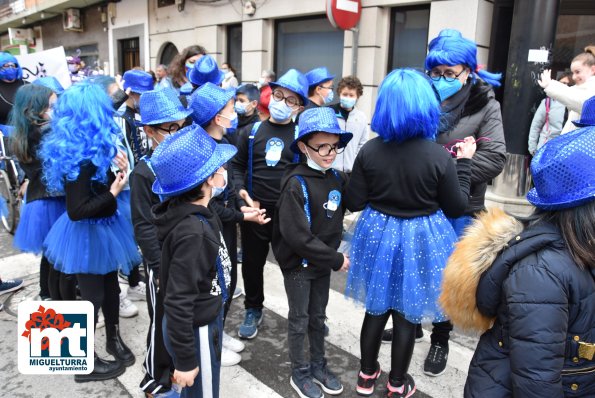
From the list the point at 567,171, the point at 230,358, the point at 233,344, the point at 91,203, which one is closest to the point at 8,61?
the point at 91,203

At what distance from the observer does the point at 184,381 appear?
6.52 ft

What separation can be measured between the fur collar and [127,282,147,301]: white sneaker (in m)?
2.98

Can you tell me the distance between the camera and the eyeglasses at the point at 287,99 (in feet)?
10.9

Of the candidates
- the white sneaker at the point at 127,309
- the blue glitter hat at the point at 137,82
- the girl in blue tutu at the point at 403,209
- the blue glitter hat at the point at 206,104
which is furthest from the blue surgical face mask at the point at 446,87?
the white sneaker at the point at 127,309

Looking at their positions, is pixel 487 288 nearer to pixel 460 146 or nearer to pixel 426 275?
pixel 426 275

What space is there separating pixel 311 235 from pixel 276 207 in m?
0.32

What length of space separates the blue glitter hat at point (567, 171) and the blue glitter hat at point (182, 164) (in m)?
1.30

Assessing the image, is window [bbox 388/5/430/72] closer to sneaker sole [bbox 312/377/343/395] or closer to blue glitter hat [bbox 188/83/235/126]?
blue glitter hat [bbox 188/83/235/126]

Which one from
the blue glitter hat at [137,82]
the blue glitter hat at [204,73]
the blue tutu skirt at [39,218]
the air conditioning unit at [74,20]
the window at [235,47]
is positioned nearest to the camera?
the blue tutu skirt at [39,218]

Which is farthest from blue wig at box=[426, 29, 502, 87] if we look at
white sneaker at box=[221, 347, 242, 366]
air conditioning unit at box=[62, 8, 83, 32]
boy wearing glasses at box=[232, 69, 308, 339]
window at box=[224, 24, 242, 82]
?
air conditioning unit at box=[62, 8, 83, 32]

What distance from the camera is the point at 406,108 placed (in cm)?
227

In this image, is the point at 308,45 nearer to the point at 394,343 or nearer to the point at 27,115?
the point at 27,115

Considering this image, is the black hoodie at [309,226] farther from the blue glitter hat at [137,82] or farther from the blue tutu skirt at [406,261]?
A: the blue glitter hat at [137,82]

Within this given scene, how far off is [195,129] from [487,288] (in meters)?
1.41
